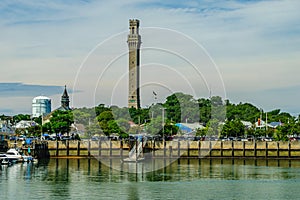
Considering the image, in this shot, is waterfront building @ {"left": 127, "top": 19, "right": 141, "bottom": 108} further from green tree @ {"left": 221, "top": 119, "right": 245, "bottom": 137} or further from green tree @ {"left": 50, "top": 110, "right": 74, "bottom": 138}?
green tree @ {"left": 221, "top": 119, "right": 245, "bottom": 137}

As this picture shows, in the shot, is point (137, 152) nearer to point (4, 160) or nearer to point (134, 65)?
point (4, 160)

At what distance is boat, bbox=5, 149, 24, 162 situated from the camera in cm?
9969

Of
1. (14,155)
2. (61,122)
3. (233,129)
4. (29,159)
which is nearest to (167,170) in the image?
(29,159)

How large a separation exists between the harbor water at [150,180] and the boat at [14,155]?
2.96 meters

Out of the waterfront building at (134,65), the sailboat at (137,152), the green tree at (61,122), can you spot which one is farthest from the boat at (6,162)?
the waterfront building at (134,65)

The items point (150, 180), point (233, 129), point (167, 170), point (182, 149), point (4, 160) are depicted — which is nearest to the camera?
point (150, 180)

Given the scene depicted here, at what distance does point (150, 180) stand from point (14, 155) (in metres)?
33.0

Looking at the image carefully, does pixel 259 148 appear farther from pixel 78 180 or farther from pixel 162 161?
pixel 78 180

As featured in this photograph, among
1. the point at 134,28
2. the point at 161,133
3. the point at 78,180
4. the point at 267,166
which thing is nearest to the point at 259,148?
the point at 267,166

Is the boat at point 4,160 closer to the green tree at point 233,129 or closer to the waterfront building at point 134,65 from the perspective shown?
the green tree at point 233,129

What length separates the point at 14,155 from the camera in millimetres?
100688

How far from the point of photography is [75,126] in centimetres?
15562

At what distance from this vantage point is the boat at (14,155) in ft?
327

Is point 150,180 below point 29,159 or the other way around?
below
